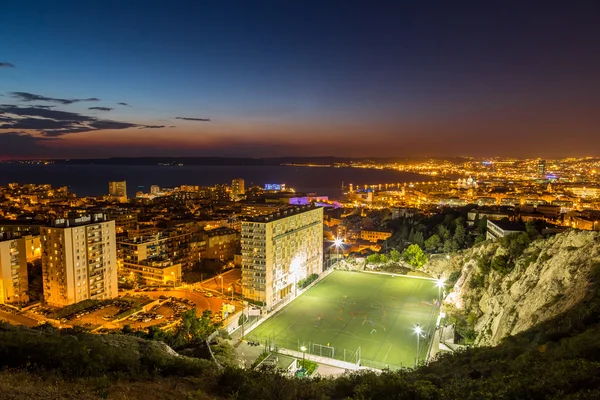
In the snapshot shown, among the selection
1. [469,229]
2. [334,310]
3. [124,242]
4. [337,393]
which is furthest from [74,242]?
[469,229]

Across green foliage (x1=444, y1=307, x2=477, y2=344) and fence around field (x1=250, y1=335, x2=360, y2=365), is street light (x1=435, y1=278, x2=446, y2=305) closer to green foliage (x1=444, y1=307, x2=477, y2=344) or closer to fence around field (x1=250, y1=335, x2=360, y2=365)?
green foliage (x1=444, y1=307, x2=477, y2=344)

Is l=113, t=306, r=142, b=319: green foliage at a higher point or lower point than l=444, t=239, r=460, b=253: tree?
lower

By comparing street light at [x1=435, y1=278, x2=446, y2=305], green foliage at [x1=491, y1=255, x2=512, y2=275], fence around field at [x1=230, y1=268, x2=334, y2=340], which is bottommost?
fence around field at [x1=230, y1=268, x2=334, y2=340]

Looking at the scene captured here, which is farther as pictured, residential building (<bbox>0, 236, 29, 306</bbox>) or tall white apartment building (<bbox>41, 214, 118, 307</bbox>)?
residential building (<bbox>0, 236, 29, 306</bbox>)

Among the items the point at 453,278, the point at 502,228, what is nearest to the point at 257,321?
the point at 453,278

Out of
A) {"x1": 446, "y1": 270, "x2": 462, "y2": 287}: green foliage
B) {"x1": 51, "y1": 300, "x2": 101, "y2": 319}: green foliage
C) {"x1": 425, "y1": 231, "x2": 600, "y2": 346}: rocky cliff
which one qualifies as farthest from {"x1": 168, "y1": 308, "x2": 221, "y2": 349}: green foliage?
{"x1": 446, "y1": 270, "x2": 462, "y2": 287}: green foliage

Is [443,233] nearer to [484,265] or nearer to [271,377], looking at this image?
[484,265]
